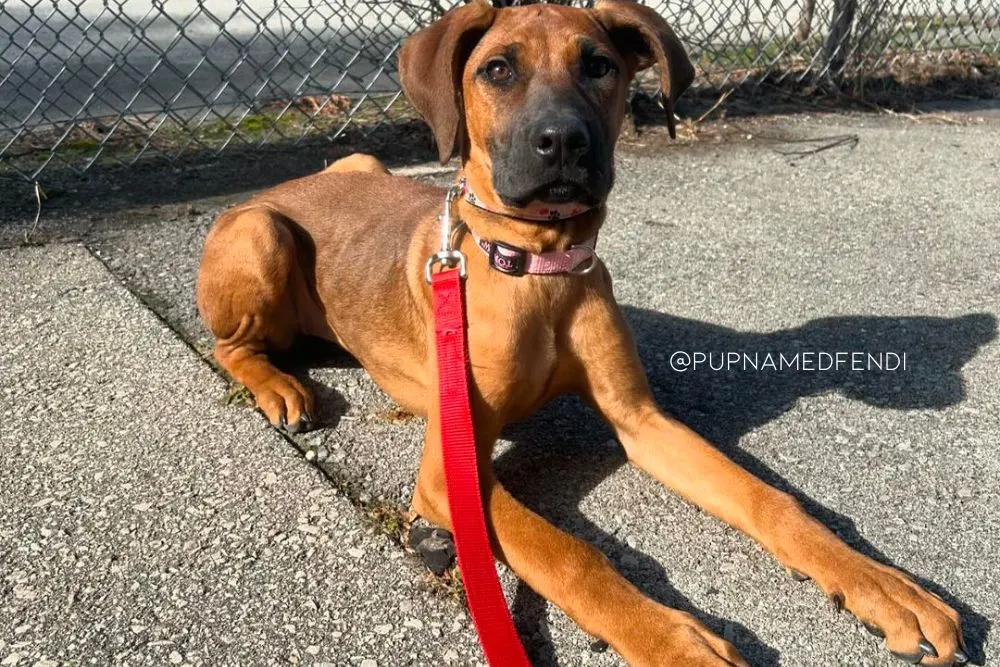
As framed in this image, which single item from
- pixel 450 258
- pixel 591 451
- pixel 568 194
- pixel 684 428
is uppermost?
pixel 568 194

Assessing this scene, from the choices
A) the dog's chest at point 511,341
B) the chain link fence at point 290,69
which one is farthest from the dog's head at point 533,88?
the chain link fence at point 290,69

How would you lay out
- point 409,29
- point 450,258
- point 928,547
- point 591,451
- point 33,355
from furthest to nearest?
point 409,29 < point 33,355 < point 591,451 < point 450,258 < point 928,547

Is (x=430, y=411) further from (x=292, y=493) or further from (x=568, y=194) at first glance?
(x=568, y=194)

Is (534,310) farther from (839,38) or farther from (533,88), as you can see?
(839,38)

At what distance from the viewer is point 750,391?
4.03 m

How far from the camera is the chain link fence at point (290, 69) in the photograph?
6.53 m

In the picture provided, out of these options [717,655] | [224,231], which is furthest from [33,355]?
[717,655]

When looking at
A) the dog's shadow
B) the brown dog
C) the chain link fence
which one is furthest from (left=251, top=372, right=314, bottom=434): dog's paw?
the chain link fence

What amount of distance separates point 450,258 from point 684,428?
89 cm

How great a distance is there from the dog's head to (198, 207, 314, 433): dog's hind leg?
98cm

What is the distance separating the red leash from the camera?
2584mm

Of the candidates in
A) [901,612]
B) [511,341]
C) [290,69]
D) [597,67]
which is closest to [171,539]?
[511,341]

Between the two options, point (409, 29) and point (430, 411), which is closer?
point (430, 411)

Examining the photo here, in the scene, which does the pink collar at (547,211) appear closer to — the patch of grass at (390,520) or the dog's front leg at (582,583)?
the dog's front leg at (582,583)
